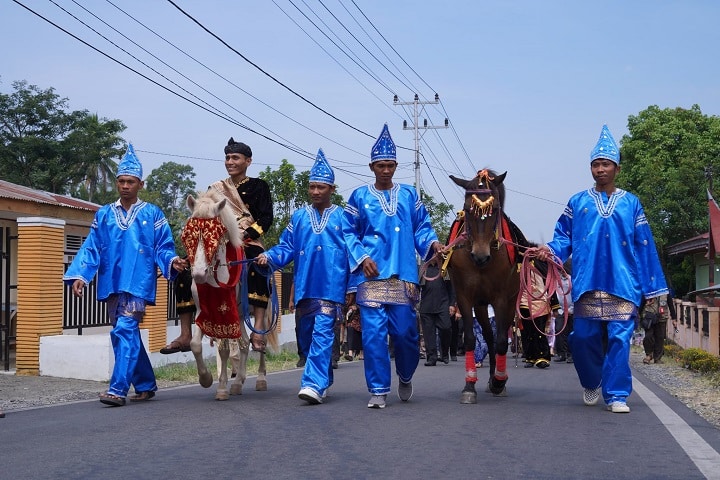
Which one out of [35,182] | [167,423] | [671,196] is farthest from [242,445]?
[35,182]

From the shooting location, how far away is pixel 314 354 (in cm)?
909

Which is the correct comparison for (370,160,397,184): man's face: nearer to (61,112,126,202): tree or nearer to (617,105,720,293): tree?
(617,105,720,293): tree

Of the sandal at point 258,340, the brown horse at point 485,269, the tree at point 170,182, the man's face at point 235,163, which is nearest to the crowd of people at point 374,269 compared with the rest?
the man's face at point 235,163

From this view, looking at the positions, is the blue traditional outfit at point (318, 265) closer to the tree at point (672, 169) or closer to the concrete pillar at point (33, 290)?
the concrete pillar at point (33, 290)

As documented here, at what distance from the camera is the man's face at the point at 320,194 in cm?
957

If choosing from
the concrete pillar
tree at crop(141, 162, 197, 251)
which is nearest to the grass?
the concrete pillar

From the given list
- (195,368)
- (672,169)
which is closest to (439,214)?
(672,169)

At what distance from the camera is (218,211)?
9055 mm

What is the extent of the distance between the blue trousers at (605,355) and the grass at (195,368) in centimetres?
622

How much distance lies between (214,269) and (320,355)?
1.26 meters

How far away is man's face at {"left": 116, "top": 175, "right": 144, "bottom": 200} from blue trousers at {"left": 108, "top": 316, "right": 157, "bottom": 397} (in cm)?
122

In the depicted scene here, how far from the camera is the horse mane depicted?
8.98 meters

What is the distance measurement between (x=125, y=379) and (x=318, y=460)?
147 inches

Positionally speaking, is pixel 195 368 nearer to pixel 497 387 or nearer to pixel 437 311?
pixel 437 311
